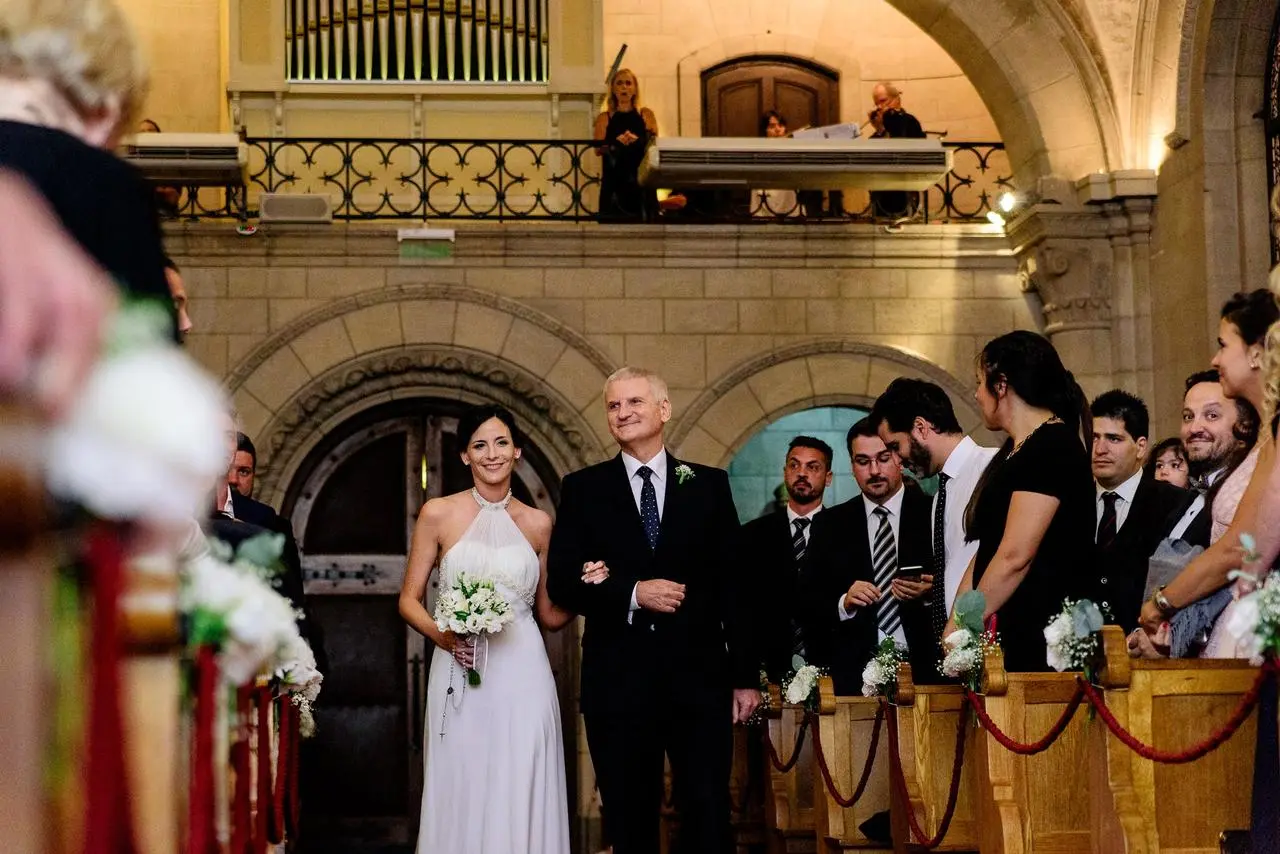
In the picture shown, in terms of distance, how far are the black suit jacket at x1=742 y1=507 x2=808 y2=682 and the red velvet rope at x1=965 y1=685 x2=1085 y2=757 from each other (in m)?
2.83

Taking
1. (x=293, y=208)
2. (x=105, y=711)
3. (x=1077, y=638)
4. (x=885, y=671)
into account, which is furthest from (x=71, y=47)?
(x=293, y=208)

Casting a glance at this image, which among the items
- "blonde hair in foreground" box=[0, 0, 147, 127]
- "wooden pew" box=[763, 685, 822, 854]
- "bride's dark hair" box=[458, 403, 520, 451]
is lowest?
Answer: "wooden pew" box=[763, 685, 822, 854]

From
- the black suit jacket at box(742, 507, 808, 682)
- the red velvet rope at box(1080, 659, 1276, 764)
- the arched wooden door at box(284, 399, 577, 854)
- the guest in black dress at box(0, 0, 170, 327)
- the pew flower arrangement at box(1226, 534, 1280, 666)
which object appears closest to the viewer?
the guest in black dress at box(0, 0, 170, 327)

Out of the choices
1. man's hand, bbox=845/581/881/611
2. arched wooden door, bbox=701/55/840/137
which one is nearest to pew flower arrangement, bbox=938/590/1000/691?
man's hand, bbox=845/581/881/611

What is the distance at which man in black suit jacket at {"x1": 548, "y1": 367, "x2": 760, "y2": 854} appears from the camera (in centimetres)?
639

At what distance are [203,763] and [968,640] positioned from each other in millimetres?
3081

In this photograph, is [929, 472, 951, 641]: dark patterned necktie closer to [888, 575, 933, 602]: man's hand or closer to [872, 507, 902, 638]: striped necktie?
[888, 575, 933, 602]: man's hand

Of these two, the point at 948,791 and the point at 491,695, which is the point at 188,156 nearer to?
the point at 491,695

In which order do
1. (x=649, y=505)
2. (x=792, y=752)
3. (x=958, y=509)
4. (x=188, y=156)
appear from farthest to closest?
(x=188, y=156), (x=792, y=752), (x=649, y=505), (x=958, y=509)

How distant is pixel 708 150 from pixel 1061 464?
22.4 ft

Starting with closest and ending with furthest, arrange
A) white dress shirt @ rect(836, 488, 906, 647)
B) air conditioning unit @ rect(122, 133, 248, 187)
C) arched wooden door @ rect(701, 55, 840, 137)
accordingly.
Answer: white dress shirt @ rect(836, 488, 906, 647) < air conditioning unit @ rect(122, 133, 248, 187) < arched wooden door @ rect(701, 55, 840, 137)

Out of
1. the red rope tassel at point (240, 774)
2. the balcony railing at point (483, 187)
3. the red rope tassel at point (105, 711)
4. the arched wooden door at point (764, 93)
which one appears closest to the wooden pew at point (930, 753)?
the red rope tassel at point (240, 774)

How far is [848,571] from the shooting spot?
7945 millimetres

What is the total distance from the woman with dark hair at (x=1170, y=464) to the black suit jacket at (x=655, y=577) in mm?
2391
